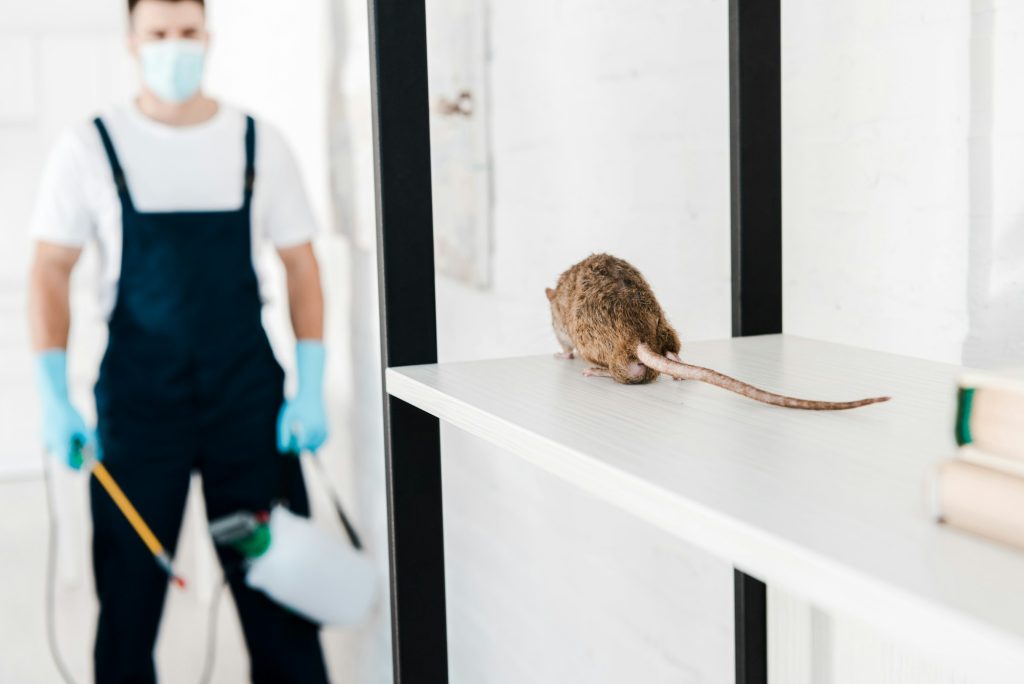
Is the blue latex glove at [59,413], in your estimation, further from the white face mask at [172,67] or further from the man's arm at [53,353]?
the white face mask at [172,67]

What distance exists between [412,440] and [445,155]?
4.06ft

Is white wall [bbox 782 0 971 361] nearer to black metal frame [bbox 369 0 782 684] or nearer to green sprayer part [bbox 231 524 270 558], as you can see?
black metal frame [bbox 369 0 782 684]

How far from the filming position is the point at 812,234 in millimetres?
988

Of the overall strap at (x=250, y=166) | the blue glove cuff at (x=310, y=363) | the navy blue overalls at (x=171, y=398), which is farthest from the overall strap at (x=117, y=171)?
the blue glove cuff at (x=310, y=363)

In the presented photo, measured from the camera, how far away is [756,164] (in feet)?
2.77

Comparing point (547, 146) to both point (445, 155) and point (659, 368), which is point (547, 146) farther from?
point (659, 368)

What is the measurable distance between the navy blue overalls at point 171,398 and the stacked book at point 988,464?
2083 mm

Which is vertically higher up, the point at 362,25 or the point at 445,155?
the point at 362,25

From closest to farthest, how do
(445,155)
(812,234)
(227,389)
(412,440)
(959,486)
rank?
(959,486), (412,440), (812,234), (445,155), (227,389)

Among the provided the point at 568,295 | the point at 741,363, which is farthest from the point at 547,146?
the point at 741,363

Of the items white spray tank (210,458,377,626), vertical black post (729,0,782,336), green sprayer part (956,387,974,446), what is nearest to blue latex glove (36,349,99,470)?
white spray tank (210,458,377,626)

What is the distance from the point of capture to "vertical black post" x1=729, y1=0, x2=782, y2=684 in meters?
0.83

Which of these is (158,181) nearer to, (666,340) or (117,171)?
(117,171)

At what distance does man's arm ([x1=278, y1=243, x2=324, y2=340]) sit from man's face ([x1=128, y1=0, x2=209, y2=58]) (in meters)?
0.56
